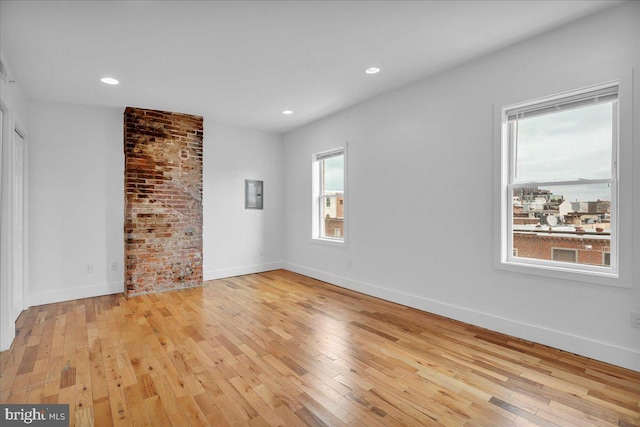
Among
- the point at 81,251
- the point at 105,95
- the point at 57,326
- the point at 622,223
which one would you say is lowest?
the point at 57,326

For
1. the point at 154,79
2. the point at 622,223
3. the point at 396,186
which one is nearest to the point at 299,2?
the point at 154,79

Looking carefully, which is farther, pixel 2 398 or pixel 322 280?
pixel 322 280

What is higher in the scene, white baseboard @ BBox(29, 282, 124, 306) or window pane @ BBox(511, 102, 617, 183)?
window pane @ BBox(511, 102, 617, 183)

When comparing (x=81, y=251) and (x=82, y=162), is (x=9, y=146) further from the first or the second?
(x=81, y=251)

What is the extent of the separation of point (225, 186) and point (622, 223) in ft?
16.9

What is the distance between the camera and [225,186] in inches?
221

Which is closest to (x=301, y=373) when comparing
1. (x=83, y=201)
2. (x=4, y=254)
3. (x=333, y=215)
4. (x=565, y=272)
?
(x=565, y=272)

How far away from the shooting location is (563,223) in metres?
2.80

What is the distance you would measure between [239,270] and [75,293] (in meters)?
2.37

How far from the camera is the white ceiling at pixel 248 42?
2352mm

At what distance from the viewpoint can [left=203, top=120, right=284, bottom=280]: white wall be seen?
5438 mm

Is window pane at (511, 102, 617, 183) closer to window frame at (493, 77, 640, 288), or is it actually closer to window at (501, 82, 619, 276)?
window at (501, 82, 619, 276)

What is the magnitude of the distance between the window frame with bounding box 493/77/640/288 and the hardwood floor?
0.67 metres

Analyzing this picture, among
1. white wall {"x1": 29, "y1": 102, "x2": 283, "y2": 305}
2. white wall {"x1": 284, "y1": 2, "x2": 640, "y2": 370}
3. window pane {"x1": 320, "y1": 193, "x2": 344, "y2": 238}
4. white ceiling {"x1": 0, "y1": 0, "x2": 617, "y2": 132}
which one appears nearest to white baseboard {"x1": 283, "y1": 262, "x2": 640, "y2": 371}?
white wall {"x1": 284, "y1": 2, "x2": 640, "y2": 370}
